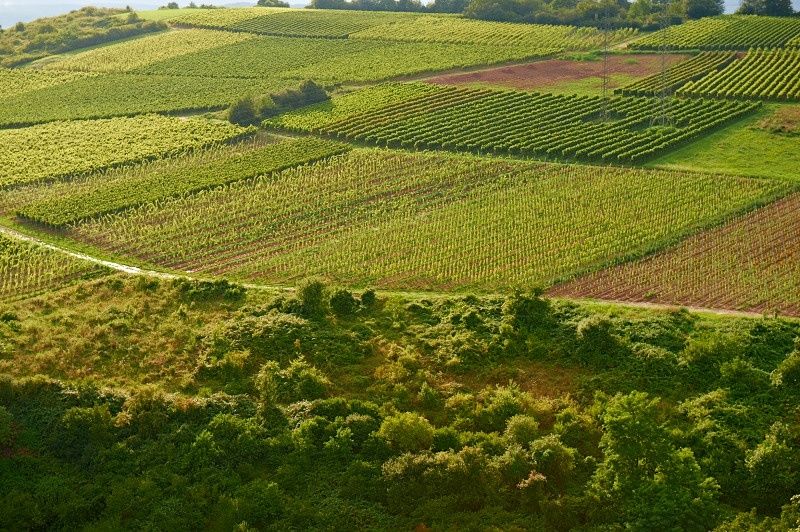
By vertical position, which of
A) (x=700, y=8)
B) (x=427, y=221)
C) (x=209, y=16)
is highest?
(x=209, y=16)

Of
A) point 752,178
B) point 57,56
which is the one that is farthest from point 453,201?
point 57,56

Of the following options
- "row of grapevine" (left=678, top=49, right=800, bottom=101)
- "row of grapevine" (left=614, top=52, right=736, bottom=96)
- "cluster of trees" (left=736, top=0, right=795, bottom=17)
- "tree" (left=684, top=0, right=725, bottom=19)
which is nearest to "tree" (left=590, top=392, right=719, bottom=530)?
"row of grapevine" (left=614, top=52, right=736, bottom=96)

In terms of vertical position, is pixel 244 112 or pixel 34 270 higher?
pixel 244 112

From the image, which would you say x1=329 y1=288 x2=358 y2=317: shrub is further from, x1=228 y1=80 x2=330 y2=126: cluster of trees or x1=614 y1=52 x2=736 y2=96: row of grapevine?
x1=614 y1=52 x2=736 y2=96: row of grapevine

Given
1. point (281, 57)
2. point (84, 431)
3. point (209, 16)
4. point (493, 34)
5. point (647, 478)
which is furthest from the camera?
point (209, 16)

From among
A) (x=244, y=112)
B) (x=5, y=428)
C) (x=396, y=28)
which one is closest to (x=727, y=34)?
(x=396, y=28)

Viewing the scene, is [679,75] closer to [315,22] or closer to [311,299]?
[315,22]

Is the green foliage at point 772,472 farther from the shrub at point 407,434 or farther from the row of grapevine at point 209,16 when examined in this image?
the row of grapevine at point 209,16
